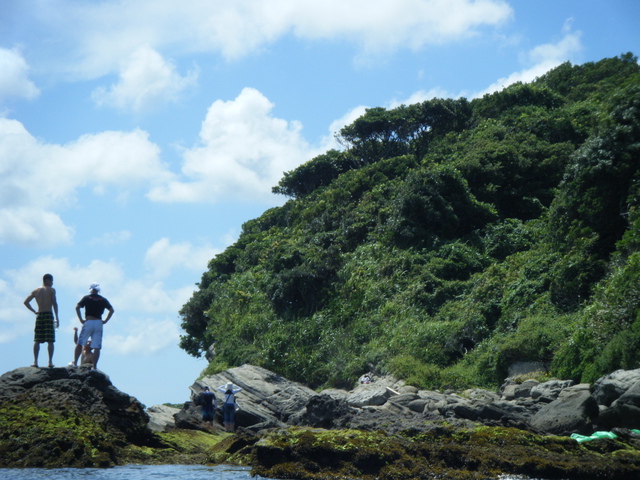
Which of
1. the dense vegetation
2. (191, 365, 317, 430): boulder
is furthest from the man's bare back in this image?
the dense vegetation

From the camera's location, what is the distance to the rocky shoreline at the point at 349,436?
12.8 m

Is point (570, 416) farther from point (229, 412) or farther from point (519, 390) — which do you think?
point (229, 412)

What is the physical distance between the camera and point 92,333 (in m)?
16.5

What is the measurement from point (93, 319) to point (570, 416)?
10.8 metres

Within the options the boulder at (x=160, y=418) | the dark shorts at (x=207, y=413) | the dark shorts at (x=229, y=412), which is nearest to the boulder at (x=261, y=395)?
the dark shorts at (x=229, y=412)

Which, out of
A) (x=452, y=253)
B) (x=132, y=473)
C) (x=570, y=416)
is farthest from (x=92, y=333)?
(x=452, y=253)

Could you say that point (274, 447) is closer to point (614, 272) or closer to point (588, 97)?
point (614, 272)

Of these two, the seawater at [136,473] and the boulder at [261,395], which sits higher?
the boulder at [261,395]

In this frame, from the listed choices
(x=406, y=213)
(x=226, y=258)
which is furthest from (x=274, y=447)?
(x=226, y=258)

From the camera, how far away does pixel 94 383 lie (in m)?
15.8

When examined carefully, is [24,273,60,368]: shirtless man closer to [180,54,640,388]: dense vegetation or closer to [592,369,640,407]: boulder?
[592,369,640,407]: boulder

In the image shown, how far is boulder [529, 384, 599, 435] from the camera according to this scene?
16.3 metres

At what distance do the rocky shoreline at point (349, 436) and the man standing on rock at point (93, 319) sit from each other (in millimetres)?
858

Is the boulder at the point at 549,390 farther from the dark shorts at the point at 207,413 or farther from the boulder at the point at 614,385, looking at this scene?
the dark shorts at the point at 207,413
